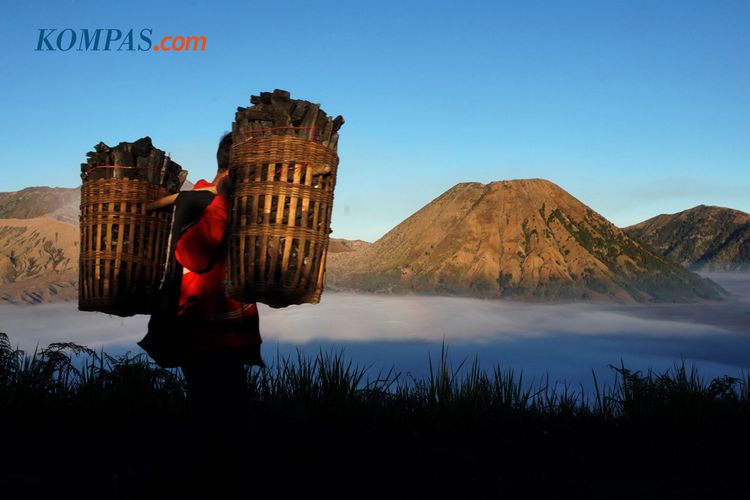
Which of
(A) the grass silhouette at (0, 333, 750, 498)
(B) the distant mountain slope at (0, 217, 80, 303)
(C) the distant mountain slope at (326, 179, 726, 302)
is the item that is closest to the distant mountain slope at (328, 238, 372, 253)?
(B) the distant mountain slope at (0, 217, 80, 303)

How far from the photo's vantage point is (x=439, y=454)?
6.60 m

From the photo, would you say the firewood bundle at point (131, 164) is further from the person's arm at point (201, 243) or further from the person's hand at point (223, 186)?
the person's arm at point (201, 243)

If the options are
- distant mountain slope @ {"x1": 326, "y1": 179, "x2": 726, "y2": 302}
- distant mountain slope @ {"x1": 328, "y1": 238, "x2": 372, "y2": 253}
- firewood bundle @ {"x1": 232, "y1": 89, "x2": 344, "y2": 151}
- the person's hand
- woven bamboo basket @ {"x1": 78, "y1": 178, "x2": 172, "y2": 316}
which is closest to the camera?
firewood bundle @ {"x1": 232, "y1": 89, "x2": 344, "y2": 151}

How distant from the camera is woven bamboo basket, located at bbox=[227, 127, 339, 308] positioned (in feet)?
13.4

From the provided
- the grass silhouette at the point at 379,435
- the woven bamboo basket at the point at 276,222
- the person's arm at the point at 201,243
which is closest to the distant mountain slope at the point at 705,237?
the grass silhouette at the point at 379,435

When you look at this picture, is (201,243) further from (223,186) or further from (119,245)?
(119,245)

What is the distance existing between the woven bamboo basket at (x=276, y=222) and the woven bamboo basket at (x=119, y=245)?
1.29 meters

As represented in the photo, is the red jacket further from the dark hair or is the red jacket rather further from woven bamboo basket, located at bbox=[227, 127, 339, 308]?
the dark hair

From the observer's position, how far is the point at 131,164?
518cm

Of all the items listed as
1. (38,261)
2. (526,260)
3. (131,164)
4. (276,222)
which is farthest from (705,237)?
(276,222)

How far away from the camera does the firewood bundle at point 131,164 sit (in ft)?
16.9

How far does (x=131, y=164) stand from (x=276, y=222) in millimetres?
1749

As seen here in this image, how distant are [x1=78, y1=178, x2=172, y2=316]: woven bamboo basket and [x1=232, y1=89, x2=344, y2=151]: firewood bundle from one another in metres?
1.30

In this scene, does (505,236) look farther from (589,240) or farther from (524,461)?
(524,461)
